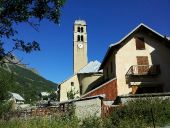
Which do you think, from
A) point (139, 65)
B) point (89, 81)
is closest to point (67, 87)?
point (89, 81)

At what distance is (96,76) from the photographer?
49.1 meters

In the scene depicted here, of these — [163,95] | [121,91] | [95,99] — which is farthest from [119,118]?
[121,91]

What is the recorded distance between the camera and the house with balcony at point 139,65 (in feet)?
106

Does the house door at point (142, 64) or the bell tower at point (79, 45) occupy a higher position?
the bell tower at point (79, 45)

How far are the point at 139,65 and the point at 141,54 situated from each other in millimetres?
1557

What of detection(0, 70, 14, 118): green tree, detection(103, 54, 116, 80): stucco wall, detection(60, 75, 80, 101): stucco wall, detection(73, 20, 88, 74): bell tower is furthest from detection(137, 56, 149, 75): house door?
detection(73, 20, 88, 74): bell tower

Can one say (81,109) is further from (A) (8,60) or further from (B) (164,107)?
(A) (8,60)

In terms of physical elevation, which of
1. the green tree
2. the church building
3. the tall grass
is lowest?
the tall grass

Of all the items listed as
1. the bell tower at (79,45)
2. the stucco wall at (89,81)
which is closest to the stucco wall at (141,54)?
the stucco wall at (89,81)

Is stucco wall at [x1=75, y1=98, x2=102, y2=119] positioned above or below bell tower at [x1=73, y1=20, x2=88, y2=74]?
below

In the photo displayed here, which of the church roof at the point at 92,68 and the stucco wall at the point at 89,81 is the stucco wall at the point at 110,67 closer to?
the stucco wall at the point at 89,81

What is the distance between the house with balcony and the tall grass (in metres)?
10.7

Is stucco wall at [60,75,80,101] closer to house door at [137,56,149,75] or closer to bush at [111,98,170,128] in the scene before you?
house door at [137,56,149,75]

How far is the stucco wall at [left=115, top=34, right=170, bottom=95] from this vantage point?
3244cm
